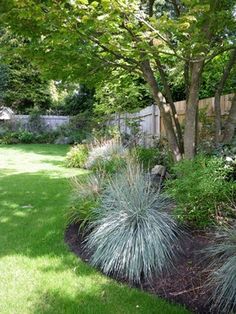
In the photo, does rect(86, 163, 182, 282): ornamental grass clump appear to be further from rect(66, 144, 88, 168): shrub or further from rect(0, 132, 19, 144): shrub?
rect(0, 132, 19, 144): shrub

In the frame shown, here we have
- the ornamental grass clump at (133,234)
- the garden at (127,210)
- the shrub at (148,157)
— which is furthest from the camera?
the shrub at (148,157)

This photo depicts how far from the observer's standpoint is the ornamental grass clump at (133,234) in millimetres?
3293

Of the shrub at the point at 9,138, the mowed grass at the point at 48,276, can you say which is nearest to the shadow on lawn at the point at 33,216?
the mowed grass at the point at 48,276

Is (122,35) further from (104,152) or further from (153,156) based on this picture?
(104,152)

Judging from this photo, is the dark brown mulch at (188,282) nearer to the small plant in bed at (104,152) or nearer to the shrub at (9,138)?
the small plant in bed at (104,152)

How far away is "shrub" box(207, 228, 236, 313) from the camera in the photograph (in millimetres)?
2619

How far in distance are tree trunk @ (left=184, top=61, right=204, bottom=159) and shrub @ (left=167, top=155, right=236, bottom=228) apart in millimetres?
1044

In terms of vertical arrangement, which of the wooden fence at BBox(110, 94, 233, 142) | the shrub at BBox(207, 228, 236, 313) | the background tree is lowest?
the shrub at BBox(207, 228, 236, 313)

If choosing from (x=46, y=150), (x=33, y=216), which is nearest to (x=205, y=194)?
(x=33, y=216)

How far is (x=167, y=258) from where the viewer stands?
333cm

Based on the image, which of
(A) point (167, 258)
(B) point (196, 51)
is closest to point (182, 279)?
(A) point (167, 258)

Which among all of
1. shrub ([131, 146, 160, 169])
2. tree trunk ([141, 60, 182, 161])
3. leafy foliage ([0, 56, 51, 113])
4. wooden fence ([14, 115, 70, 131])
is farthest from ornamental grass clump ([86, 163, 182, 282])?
leafy foliage ([0, 56, 51, 113])

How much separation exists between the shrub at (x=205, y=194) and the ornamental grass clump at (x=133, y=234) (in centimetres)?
20

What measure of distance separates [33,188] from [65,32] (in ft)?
12.3
